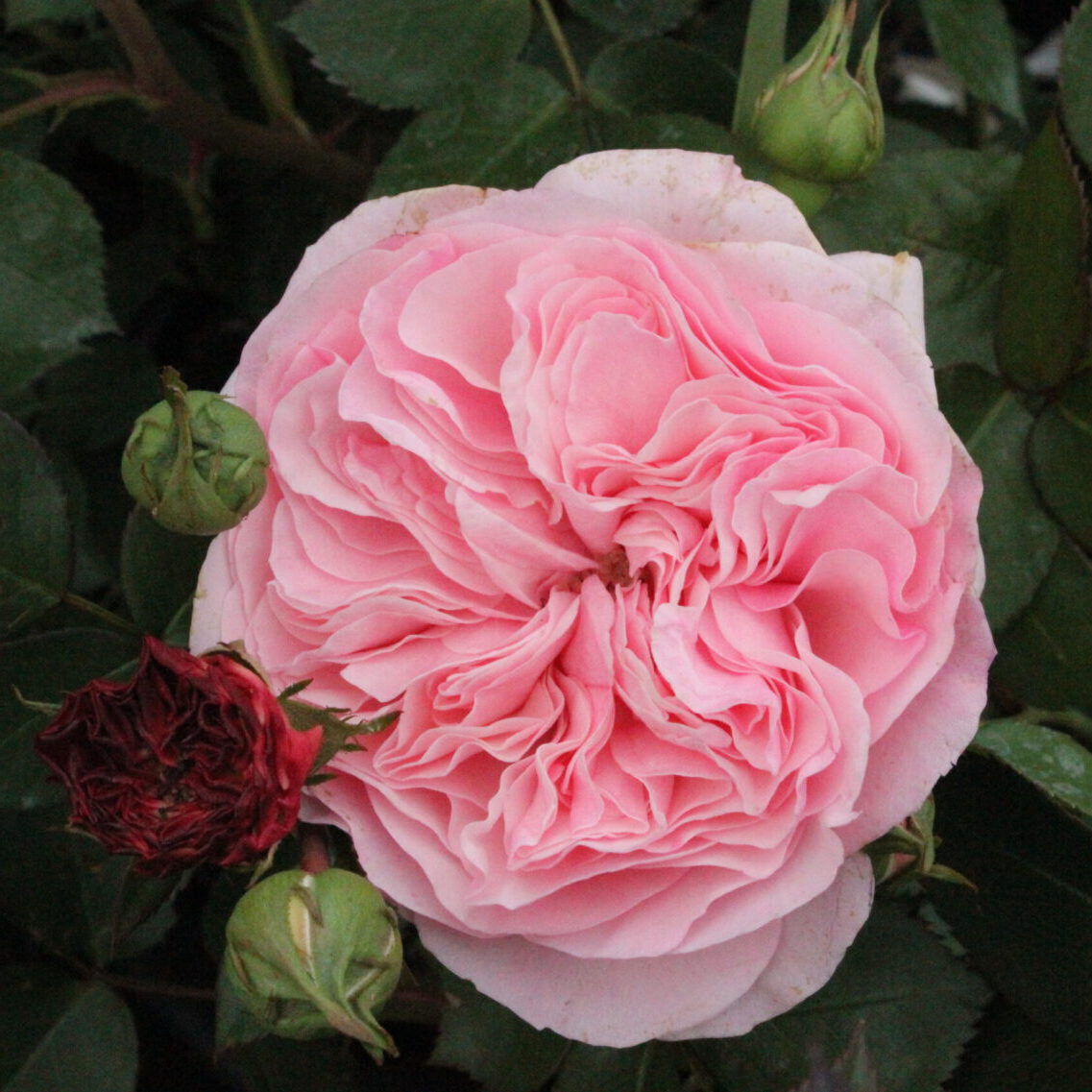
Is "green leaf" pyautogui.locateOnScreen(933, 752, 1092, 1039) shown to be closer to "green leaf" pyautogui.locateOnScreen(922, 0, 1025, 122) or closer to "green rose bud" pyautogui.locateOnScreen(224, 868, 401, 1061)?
"green rose bud" pyautogui.locateOnScreen(224, 868, 401, 1061)

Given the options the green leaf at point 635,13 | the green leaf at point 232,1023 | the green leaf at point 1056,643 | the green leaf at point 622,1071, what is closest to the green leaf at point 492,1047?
the green leaf at point 622,1071

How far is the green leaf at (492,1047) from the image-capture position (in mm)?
710

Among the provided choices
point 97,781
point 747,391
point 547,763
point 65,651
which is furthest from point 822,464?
point 65,651

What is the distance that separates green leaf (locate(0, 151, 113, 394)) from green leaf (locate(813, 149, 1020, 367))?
48 centimetres

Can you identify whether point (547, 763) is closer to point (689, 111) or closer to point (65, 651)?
point (65, 651)

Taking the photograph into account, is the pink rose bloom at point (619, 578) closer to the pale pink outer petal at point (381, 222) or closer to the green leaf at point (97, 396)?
the pale pink outer petal at point (381, 222)

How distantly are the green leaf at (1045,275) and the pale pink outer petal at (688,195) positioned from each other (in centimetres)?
25

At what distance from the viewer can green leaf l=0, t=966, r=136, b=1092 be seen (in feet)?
2.73

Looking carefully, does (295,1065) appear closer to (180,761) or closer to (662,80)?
(180,761)

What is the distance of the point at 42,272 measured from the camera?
816 millimetres

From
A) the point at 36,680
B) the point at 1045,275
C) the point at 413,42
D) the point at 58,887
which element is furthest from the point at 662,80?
the point at 58,887

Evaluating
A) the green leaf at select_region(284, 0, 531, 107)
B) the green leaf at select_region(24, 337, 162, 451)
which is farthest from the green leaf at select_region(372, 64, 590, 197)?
the green leaf at select_region(24, 337, 162, 451)

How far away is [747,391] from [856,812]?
0.55 feet

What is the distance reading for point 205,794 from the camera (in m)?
0.46
